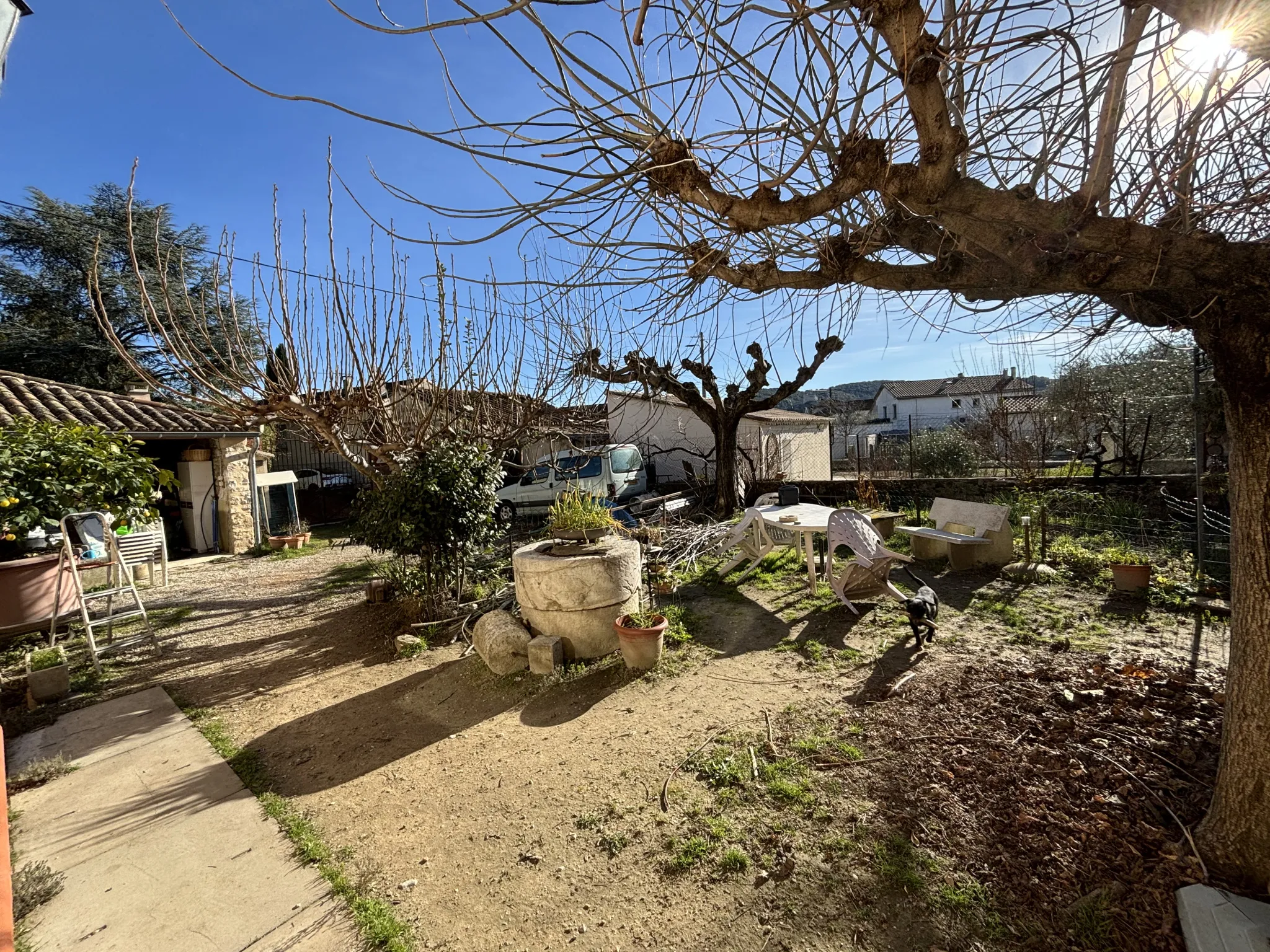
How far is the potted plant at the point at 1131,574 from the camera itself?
17.0ft

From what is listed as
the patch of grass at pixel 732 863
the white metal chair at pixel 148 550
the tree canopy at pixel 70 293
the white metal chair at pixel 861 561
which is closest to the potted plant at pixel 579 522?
the white metal chair at pixel 861 561

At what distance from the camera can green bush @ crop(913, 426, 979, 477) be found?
14.4 m

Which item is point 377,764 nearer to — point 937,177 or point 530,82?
point 530,82

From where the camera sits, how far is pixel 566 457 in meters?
12.2

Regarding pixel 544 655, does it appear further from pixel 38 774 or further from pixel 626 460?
pixel 626 460

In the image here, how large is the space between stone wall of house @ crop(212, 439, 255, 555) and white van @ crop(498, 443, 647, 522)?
17.3 ft

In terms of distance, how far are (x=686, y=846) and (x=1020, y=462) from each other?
1158 cm

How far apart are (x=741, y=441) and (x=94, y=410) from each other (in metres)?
14.6

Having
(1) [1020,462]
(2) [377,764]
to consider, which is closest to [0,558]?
(2) [377,764]

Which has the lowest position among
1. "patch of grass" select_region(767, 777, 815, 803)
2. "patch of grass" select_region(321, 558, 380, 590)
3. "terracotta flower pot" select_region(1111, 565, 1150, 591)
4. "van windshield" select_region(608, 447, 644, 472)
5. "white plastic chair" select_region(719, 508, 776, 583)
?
"patch of grass" select_region(767, 777, 815, 803)

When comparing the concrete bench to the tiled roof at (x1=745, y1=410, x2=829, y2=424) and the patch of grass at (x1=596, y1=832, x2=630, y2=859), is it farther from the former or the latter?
the tiled roof at (x1=745, y1=410, x2=829, y2=424)

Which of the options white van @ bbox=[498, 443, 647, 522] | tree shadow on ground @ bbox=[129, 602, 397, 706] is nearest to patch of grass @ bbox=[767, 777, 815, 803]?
tree shadow on ground @ bbox=[129, 602, 397, 706]

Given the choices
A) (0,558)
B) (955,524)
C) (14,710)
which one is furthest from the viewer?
(955,524)

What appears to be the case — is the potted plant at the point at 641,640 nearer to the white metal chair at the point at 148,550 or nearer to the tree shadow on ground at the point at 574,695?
the tree shadow on ground at the point at 574,695
